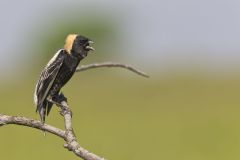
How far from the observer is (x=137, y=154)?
23000 mm

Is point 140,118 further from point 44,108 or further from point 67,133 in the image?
point 67,133

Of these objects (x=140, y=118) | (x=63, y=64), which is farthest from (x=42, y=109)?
(x=140, y=118)

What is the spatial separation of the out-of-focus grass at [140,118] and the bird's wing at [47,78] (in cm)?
1502

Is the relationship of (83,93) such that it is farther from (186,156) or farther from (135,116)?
(186,156)

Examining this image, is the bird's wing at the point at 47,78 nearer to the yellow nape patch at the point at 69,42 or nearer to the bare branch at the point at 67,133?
the yellow nape patch at the point at 69,42

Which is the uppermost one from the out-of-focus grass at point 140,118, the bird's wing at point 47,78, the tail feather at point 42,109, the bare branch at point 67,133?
the out-of-focus grass at point 140,118

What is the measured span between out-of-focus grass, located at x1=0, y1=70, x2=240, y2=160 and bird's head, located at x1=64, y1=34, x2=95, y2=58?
15001mm

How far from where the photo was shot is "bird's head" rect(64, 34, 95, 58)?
7.67m

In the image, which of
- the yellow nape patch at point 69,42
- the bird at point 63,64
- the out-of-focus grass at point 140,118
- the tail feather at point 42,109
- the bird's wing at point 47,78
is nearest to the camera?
the tail feather at point 42,109

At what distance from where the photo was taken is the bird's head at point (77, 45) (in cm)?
767

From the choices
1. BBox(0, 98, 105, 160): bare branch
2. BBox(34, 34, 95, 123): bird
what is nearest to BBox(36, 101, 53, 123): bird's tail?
BBox(34, 34, 95, 123): bird

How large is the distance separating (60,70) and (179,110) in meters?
23.0

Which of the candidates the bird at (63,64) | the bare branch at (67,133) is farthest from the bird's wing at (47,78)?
the bare branch at (67,133)

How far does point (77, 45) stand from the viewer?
25.3 ft
